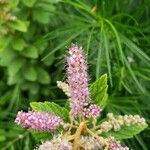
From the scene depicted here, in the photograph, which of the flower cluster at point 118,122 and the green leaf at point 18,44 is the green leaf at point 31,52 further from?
the flower cluster at point 118,122

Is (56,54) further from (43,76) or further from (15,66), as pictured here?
(15,66)

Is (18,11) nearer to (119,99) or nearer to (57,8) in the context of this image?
(57,8)

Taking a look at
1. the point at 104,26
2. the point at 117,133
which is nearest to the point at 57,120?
the point at 117,133

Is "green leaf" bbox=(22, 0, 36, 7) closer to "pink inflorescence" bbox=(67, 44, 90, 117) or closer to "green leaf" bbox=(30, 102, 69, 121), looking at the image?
"green leaf" bbox=(30, 102, 69, 121)

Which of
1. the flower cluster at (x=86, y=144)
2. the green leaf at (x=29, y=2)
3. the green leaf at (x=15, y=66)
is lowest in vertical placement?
the flower cluster at (x=86, y=144)

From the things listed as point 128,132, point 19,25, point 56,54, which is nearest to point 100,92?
point 128,132

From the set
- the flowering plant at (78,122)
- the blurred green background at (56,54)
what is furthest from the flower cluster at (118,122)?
the blurred green background at (56,54)
